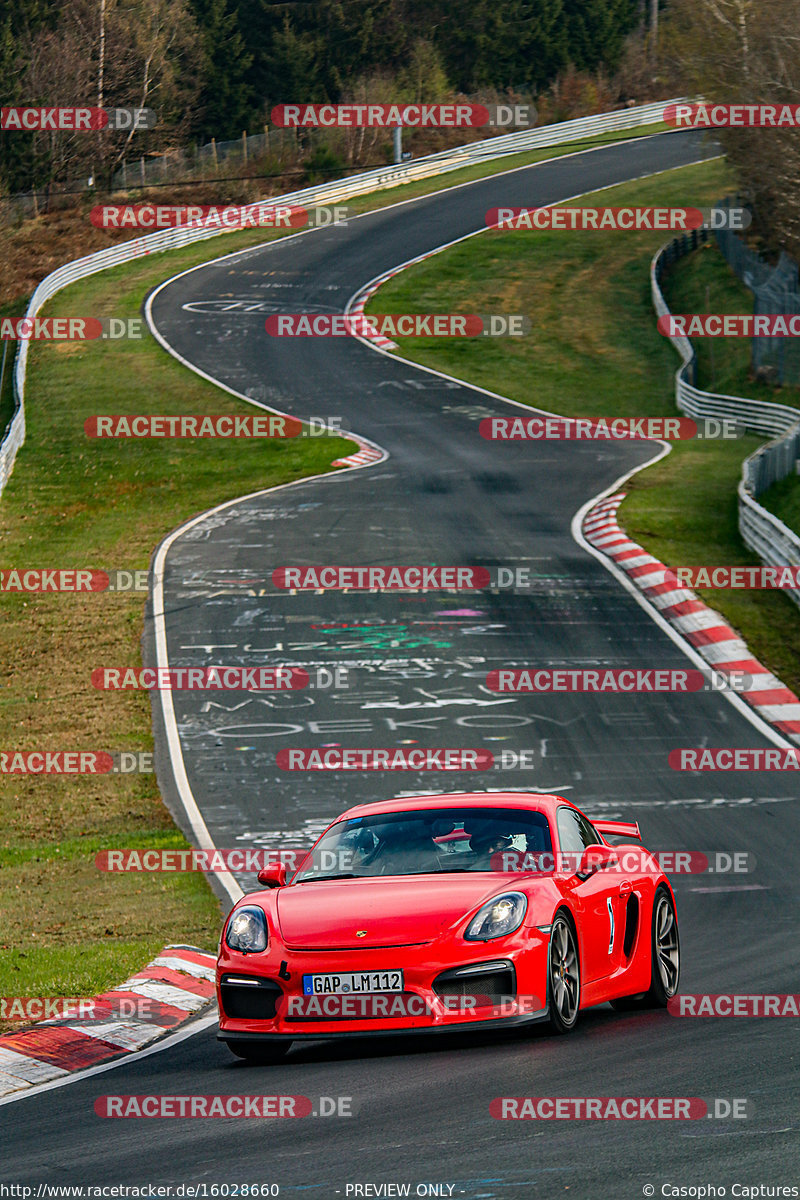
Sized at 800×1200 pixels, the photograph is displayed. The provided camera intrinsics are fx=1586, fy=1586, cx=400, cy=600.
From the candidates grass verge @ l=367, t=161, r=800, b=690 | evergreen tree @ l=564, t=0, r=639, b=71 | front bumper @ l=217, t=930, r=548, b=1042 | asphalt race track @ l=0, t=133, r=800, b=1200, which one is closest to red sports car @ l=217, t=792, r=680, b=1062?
front bumper @ l=217, t=930, r=548, b=1042

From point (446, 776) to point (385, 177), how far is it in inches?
2402

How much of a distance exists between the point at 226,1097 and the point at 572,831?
2.85 m

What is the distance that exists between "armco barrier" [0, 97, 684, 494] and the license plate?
42.7m

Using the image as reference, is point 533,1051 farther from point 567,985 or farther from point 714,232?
point 714,232

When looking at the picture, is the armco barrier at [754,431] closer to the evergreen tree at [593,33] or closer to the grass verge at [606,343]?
the grass verge at [606,343]

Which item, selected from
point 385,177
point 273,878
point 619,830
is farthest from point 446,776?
point 385,177

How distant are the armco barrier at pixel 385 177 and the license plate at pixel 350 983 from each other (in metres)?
42.7

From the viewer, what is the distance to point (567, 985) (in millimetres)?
8039

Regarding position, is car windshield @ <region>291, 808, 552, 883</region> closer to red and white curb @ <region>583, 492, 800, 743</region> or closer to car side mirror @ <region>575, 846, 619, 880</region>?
car side mirror @ <region>575, 846, 619, 880</region>

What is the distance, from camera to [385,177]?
73938 mm

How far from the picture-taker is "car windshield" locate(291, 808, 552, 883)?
8453 millimetres

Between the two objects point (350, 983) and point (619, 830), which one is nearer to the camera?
point (350, 983)

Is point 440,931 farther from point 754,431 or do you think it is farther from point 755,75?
point 755,75

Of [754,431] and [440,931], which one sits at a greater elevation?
[440,931]
